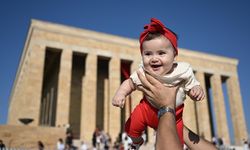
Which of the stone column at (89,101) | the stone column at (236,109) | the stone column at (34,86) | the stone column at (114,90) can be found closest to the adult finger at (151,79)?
the stone column at (34,86)

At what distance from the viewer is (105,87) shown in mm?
32094

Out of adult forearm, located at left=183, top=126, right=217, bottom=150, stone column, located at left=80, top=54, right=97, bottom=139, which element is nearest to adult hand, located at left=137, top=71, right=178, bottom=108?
adult forearm, located at left=183, top=126, right=217, bottom=150

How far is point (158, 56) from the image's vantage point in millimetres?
3002

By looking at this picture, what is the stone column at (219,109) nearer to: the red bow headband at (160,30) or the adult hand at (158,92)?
the red bow headband at (160,30)

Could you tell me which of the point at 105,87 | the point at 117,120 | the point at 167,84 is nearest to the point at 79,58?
the point at 105,87

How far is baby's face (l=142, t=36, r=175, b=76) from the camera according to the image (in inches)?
118

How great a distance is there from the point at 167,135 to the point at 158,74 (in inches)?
32.5

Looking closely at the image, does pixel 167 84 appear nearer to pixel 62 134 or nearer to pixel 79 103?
pixel 62 134

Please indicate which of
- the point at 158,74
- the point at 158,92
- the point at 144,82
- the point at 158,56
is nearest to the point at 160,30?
the point at 158,56

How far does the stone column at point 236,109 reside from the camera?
106 ft

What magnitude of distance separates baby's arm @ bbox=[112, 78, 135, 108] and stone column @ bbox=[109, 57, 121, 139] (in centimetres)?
2320

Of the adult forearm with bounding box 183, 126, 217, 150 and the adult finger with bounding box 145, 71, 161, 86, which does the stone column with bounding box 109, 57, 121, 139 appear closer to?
the adult forearm with bounding box 183, 126, 217, 150

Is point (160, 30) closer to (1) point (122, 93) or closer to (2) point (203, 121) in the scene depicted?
(1) point (122, 93)

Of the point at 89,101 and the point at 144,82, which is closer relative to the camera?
the point at 144,82
